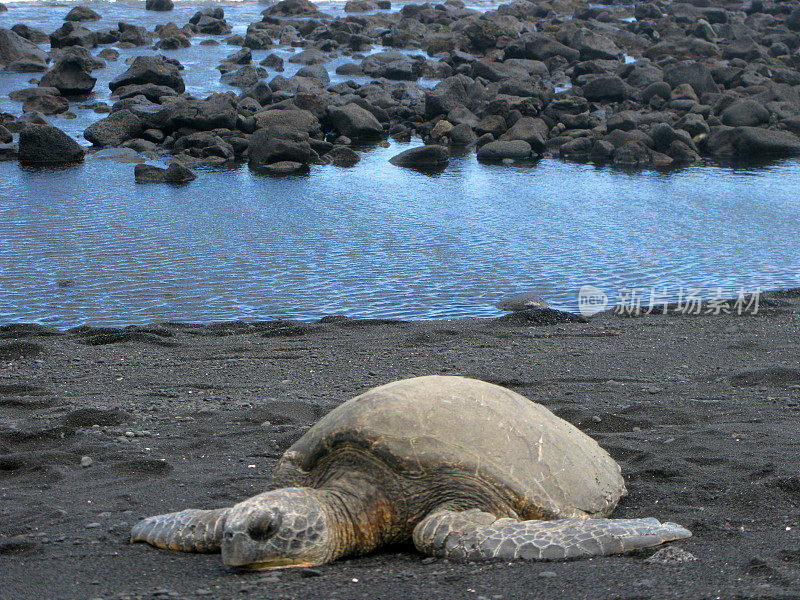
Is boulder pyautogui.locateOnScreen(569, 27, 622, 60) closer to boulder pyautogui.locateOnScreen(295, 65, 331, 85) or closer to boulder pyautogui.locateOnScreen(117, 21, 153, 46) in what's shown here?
boulder pyautogui.locateOnScreen(295, 65, 331, 85)

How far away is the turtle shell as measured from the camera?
162 inches

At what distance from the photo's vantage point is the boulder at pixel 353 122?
2289cm

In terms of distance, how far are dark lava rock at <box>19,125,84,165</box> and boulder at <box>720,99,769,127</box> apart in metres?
17.3

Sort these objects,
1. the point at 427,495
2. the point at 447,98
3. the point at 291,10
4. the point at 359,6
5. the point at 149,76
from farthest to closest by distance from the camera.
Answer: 1. the point at 359,6
2. the point at 291,10
3. the point at 149,76
4. the point at 447,98
5. the point at 427,495

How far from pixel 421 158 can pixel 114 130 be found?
7.67 m

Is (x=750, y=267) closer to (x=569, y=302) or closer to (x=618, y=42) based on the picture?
(x=569, y=302)

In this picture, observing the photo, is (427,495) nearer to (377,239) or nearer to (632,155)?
(377,239)

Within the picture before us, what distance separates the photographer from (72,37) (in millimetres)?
34719

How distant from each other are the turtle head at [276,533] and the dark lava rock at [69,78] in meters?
25.7

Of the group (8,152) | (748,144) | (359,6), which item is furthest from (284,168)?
(359,6)

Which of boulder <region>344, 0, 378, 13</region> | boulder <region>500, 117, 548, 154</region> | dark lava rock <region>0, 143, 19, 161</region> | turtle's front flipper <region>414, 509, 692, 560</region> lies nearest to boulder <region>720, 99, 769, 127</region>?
boulder <region>500, 117, 548, 154</region>

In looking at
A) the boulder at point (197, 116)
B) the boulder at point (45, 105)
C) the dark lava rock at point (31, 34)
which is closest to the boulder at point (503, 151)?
the boulder at point (197, 116)

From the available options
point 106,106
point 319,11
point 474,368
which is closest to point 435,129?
point 106,106

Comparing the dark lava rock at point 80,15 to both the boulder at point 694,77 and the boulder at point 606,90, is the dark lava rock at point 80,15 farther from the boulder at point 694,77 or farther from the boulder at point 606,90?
the boulder at point 694,77
